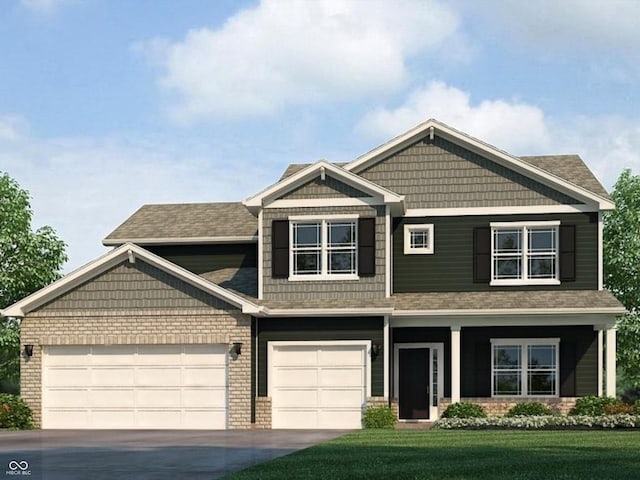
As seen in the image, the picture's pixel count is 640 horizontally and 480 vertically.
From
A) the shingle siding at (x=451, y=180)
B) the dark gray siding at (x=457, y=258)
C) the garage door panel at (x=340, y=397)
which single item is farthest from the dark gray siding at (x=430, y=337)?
the shingle siding at (x=451, y=180)

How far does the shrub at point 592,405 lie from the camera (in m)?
28.7

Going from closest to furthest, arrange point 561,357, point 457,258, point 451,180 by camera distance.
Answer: point 561,357
point 457,258
point 451,180

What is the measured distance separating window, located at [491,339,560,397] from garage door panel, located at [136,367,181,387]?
8.98 metres

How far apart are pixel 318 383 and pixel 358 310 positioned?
8.02ft

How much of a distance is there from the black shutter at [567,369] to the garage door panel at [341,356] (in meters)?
5.87

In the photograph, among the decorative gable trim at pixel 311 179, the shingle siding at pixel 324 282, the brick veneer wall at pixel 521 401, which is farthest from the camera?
the brick veneer wall at pixel 521 401

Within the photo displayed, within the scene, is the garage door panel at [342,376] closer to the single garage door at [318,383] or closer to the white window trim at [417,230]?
the single garage door at [318,383]

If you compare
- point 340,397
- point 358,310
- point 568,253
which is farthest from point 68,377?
point 568,253

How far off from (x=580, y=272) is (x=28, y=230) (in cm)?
2349

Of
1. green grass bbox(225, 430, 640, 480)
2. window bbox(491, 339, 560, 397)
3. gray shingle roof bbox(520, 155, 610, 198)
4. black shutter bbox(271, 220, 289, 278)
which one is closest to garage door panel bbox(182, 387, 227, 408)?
black shutter bbox(271, 220, 289, 278)

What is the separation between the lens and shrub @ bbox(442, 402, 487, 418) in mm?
29000

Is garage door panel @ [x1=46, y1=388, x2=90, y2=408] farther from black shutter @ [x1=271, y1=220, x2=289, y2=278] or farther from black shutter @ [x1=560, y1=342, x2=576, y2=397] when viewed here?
black shutter @ [x1=560, y1=342, x2=576, y2=397]

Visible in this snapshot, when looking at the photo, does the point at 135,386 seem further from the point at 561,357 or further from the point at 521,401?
the point at 561,357

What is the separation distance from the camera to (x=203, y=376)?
29172 millimetres
